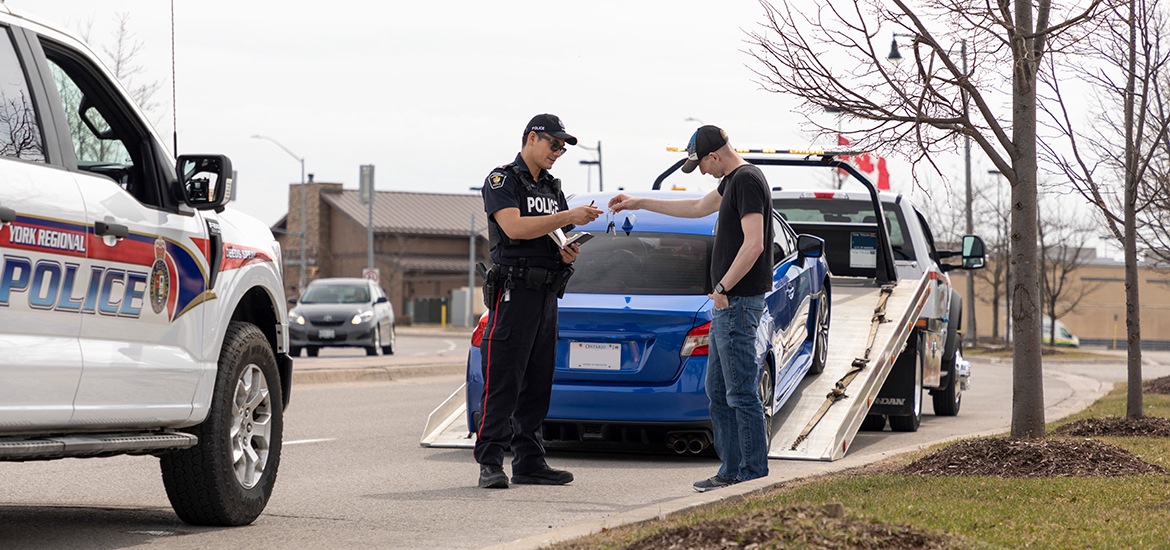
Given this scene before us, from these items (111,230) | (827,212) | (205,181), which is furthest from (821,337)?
(111,230)

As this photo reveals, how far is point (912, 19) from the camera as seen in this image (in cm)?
738

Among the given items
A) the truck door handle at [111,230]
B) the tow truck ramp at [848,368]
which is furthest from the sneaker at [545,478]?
the truck door handle at [111,230]

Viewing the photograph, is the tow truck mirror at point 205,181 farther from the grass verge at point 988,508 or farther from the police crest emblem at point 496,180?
the grass verge at point 988,508

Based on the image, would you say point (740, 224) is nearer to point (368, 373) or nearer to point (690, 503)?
point (690, 503)

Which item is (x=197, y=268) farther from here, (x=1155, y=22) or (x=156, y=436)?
(x=1155, y=22)

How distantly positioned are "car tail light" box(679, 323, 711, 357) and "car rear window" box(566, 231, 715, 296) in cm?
42

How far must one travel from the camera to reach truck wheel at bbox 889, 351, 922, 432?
11.0 m

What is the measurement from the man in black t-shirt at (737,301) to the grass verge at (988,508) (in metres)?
0.33

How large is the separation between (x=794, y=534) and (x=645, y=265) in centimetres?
445

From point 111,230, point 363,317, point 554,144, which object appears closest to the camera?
point 111,230

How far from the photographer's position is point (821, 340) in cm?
1004

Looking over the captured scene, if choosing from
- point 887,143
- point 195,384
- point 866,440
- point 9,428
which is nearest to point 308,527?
point 195,384

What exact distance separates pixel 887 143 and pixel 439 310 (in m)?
64.8

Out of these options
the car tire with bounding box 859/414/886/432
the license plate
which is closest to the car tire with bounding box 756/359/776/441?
the license plate
